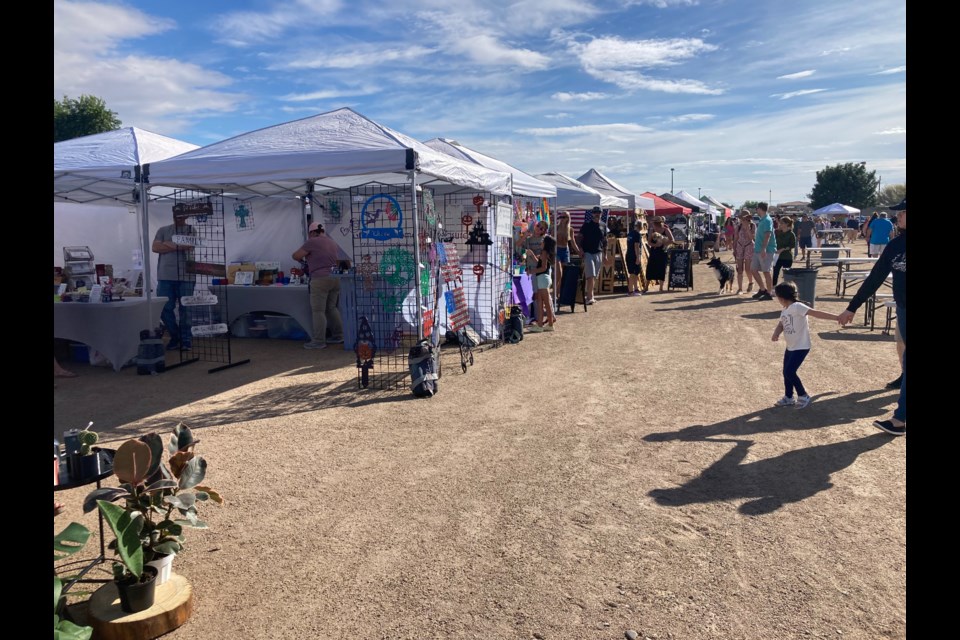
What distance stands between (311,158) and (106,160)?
3.49 meters

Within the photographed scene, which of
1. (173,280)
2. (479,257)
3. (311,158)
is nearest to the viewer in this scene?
(311,158)

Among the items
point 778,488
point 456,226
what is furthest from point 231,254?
point 778,488

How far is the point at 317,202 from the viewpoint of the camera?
37.4 feet

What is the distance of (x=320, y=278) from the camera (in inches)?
372

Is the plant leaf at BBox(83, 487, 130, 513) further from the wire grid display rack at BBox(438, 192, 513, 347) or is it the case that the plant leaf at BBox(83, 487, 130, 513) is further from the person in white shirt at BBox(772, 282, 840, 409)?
the wire grid display rack at BBox(438, 192, 513, 347)

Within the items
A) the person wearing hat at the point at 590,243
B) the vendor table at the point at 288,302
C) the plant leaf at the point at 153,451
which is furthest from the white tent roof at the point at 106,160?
the person wearing hat at the point at 590,243

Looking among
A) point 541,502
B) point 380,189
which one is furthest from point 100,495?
point 380,189

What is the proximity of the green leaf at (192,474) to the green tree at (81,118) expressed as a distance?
31804 mm

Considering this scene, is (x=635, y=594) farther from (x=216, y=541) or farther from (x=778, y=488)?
(x=216, y=541)

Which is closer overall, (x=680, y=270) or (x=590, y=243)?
(x=590, y=243)

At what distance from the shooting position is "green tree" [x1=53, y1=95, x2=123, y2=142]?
29.1 metres

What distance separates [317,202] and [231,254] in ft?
6.27

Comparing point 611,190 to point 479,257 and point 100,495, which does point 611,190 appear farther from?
point 100,495

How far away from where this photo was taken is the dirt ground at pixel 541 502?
9.78ft
